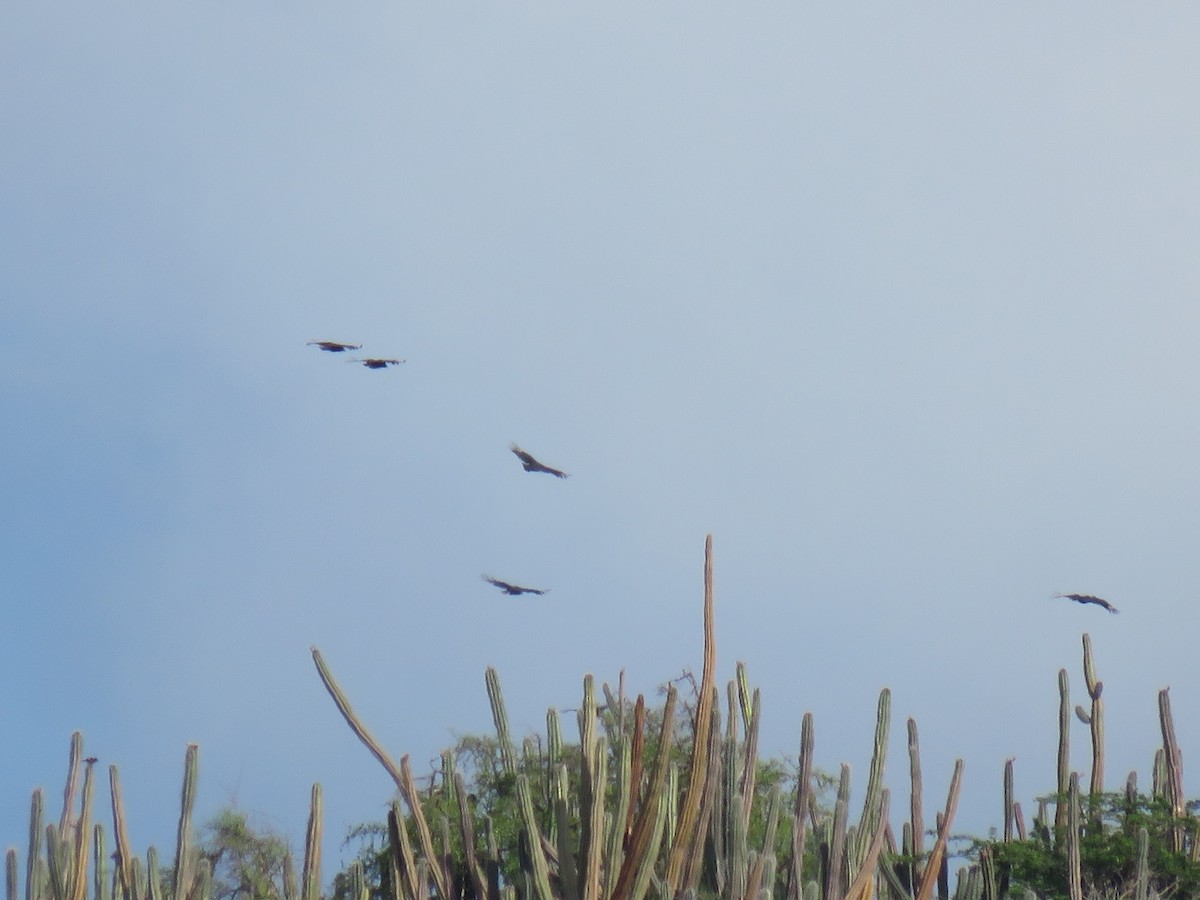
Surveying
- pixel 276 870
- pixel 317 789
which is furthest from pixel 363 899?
pixel 276 870

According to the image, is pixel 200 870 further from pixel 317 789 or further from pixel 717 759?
pixel 717 759

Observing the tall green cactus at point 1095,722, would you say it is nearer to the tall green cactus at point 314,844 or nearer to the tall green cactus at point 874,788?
the tall green cactus at point 874,788

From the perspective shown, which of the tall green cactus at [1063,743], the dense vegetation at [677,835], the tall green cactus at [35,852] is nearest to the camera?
the dense vegetation at [677,835]

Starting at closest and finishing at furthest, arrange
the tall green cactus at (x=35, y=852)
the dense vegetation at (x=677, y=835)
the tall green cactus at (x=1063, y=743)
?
the dense vegetation at (x=677, y=835)
the tall green cactus at (x=35, y=852)
the tall green cactus at (x=1063, y=743)

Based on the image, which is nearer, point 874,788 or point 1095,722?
point 874,788

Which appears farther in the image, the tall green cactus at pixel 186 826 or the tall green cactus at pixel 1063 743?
the tall green cactus at pixel 1063 743

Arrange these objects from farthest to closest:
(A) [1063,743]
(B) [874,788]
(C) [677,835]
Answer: (A) [1063,743] → (B) [874,788] → (C) [677,835]

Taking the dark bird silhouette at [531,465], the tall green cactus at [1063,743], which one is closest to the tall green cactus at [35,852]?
the dark bird silhouette at [531,465]

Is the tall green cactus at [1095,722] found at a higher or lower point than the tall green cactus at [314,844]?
higher

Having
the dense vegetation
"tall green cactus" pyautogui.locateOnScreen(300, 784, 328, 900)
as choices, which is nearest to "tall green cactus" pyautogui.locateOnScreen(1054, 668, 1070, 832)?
the dense vegetation

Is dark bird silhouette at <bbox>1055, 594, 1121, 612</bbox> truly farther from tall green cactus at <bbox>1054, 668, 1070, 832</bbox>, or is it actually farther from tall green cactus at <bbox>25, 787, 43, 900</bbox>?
tall green cactus at <bbox>25, 787, 43, 900</bbox>

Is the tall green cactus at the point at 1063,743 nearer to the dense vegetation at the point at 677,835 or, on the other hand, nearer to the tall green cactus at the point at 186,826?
the dense vegetation at the point at 677,835

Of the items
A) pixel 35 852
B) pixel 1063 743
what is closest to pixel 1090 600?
pixel 1063 743

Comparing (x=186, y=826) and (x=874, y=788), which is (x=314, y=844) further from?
(x=874, y=788)
